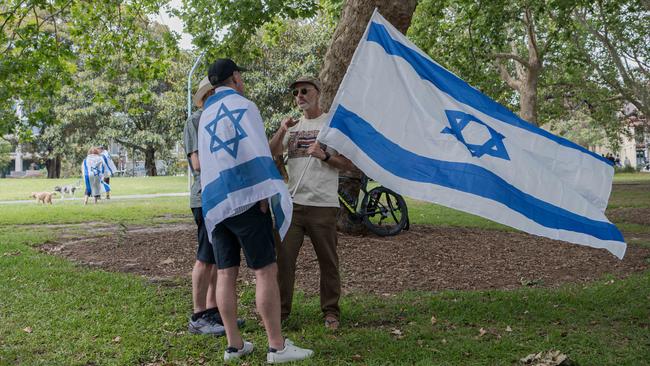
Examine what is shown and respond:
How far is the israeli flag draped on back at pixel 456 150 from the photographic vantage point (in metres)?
4.84

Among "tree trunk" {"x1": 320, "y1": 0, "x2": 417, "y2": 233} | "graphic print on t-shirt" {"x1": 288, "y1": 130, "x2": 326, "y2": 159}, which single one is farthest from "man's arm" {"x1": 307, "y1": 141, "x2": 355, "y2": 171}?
"tree trunk" {"x1": 320, "y1": 0, "x2": 417, "y2": 233}

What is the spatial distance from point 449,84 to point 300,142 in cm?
129

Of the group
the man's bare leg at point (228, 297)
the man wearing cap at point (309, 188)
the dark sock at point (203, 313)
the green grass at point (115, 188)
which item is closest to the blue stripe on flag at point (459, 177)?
the man wearing cap at point (309, 188)

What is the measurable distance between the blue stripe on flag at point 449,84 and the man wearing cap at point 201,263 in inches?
56.3

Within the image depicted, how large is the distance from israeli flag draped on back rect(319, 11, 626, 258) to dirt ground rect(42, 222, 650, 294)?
228 cm

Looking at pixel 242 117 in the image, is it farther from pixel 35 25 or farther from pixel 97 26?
pixel 97 26

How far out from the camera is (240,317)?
5.84 meters

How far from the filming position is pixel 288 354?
448 cm

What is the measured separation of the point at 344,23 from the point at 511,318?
5.32 meters

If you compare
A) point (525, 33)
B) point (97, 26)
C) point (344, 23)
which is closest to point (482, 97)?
Result: point (344, 23)

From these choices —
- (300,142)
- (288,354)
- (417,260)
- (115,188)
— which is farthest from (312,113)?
(115,188)

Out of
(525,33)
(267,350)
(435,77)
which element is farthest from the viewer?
(525,33)

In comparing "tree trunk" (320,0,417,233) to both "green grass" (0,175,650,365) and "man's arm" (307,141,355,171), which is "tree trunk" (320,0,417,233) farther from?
"man's arm" (307,141,355,171)

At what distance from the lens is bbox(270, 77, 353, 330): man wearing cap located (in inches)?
205
